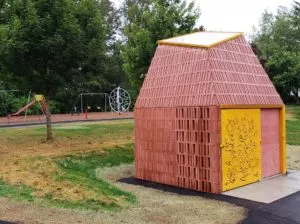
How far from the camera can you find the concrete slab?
342 inches

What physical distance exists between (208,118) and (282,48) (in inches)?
1353

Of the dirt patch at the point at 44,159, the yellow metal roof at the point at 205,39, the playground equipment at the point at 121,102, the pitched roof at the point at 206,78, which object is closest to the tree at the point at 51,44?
the dirt patch at the point at 44,159

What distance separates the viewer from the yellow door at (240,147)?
9.22m

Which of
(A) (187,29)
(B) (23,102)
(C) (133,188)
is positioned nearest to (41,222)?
(C) (133,188)

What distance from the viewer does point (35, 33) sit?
13.5 metres

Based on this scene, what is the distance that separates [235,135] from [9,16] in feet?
34.2

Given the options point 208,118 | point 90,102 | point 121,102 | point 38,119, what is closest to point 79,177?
point 208,118

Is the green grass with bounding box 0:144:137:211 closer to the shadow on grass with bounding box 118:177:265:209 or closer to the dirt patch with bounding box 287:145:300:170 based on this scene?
the shadow on grass with bounding box 118:177:265:209

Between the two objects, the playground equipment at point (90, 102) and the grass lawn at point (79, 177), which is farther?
the playground equipment at point (90, 102)

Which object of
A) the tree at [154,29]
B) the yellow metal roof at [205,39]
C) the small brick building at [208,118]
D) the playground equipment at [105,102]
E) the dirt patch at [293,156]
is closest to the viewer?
the small brick building at [208,118]

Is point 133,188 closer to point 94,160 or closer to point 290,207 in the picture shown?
point 94,160

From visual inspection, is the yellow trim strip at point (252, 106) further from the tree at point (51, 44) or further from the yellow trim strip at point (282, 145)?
the tree at point (51, 44)

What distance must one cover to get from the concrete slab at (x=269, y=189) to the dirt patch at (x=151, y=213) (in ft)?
2.98

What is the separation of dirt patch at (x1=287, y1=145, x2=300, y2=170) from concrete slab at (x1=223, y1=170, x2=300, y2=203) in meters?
2.42
